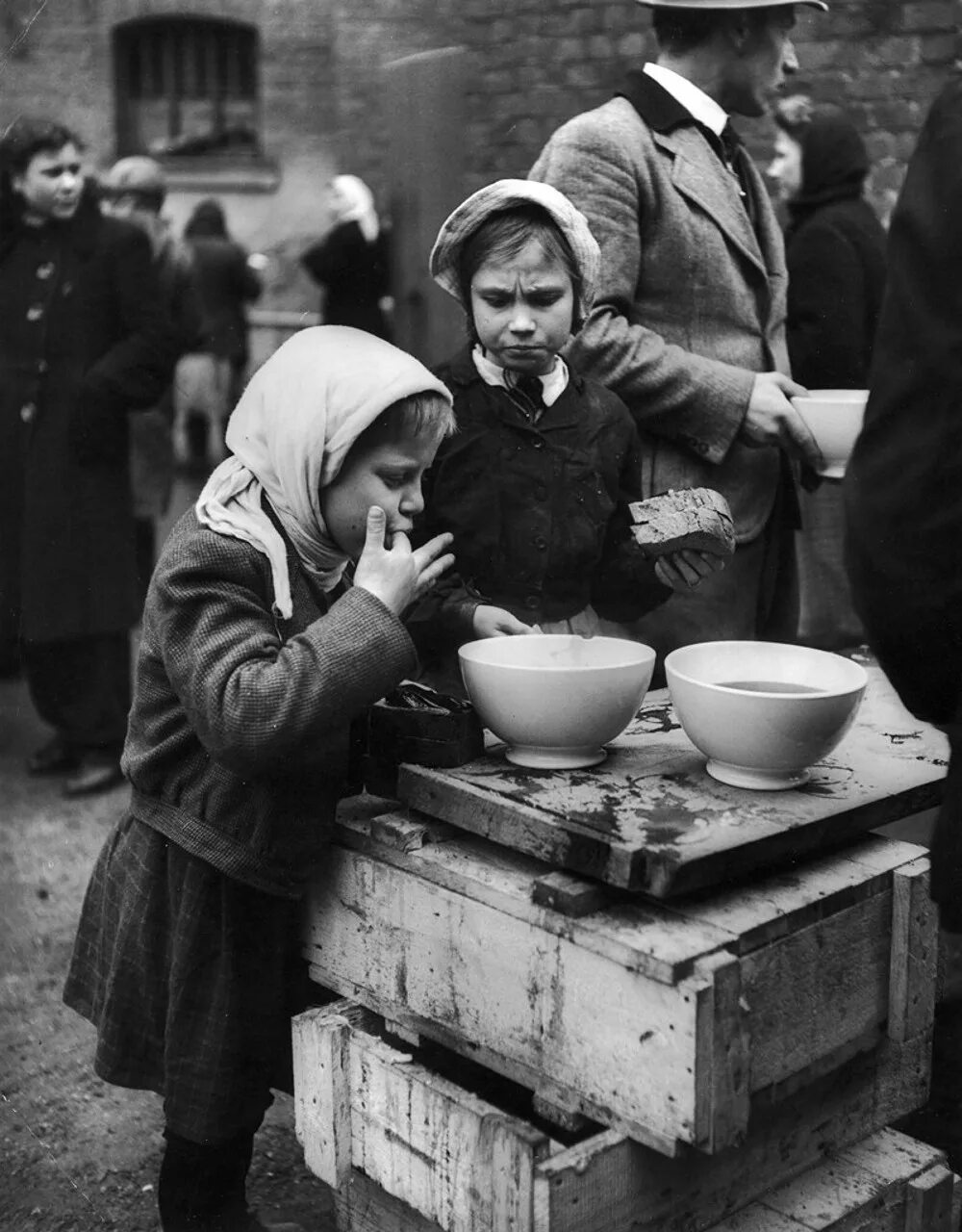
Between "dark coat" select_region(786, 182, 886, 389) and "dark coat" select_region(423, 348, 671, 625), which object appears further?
"dark coat" select_region(786, 182, 886, 389)

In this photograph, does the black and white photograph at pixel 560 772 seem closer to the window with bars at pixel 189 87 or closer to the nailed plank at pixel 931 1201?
the nailed plank at pixel 931 1201

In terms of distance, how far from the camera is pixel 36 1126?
2658mm

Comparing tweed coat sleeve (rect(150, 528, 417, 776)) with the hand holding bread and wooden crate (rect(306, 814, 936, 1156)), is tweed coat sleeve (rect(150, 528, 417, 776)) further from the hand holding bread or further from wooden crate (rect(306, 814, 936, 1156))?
the hand holding bread

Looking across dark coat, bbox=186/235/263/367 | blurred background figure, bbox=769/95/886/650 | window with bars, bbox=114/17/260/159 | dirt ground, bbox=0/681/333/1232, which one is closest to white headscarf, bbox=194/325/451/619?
dirt ground, bbox=0/681/333/1232

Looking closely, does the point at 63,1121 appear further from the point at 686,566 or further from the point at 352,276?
the point at 352,276

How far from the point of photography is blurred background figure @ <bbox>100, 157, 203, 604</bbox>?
437 cm

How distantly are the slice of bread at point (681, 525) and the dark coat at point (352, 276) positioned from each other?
202 inches

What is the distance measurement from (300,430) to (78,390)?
266 centimetres

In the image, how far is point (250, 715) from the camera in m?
1.71

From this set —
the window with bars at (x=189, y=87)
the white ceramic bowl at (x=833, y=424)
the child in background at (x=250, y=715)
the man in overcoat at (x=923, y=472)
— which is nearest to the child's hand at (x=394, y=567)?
the child in background at (x=250, y=715)

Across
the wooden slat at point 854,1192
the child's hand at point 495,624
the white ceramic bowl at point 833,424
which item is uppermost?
the white ceramic bowl at point 833,424

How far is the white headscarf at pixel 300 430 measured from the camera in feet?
6.00

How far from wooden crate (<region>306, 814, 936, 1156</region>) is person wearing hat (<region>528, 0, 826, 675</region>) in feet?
3.34

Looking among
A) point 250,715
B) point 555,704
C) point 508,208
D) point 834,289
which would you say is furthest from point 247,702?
point 834,289
